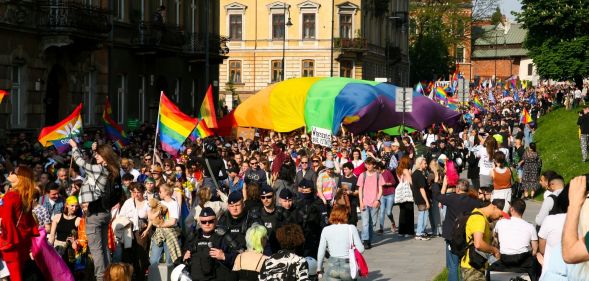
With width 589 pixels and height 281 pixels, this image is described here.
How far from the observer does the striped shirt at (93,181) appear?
13766 millimetres

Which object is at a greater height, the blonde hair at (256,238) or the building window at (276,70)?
the building window at (276,70)

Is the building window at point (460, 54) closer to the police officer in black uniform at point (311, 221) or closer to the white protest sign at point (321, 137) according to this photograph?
the white protest sign at point (321, 137)

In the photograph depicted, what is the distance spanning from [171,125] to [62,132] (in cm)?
223

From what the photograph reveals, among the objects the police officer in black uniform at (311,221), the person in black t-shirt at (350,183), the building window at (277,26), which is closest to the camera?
the police officer in black uniform at (311,221)

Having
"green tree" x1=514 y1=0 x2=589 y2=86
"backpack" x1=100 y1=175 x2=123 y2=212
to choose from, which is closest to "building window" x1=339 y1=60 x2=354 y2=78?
"green tree" x1=514 y1=0 x2=589 y2=86

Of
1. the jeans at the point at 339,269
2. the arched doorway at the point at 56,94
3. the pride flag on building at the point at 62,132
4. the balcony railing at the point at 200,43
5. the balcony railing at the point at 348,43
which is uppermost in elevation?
the balcony railing at the point at 348,43

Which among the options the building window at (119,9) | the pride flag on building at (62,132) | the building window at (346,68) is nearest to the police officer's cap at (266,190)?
the pride flag on building at (62,132)

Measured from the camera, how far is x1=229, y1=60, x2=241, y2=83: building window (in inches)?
3228

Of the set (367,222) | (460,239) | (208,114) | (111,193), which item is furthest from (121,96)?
(460,239)

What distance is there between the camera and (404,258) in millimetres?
18828

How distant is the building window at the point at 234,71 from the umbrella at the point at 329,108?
4467cm

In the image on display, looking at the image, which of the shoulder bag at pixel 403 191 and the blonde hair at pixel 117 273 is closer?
the blonde hair at pixel 117 273

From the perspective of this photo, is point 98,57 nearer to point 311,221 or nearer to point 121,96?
point 121,96

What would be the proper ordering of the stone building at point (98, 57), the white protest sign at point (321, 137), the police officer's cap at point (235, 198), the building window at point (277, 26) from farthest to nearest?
the building window at point (277, 26) < the stone building at point (98, 57) < the white protest sign at point (321, 137) < the police officer's cap at point (235, 198)
